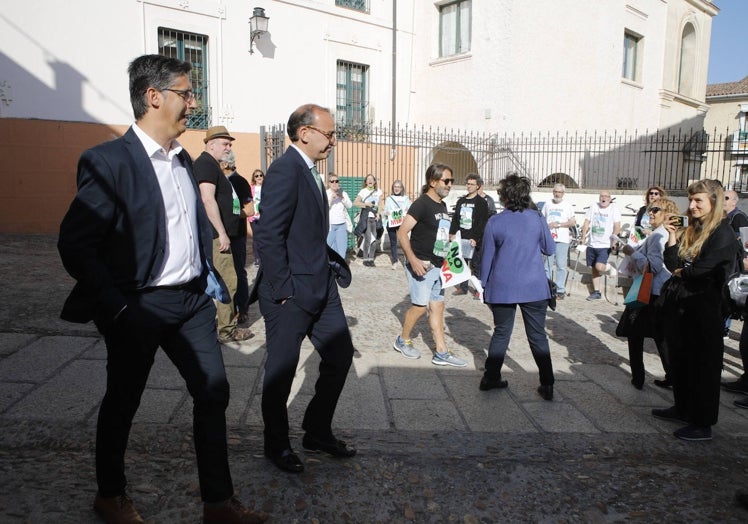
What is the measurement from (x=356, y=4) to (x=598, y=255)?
478 inches

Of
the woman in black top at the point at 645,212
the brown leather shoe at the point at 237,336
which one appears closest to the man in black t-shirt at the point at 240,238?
the brown leather shoe at the point at 237,336

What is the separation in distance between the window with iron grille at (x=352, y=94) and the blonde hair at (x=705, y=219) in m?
13.7

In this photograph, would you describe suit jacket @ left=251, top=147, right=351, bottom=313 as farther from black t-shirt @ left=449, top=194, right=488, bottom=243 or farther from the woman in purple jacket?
black t-shirt @ left=449, top=194, right=488, bottom=243

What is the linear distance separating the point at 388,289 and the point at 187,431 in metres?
5.67

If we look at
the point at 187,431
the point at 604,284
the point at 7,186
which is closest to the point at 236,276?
the point at 187,431

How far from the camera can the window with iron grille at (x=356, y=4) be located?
1686cm

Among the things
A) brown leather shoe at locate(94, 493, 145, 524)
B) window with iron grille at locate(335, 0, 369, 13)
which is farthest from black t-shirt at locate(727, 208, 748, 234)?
window with iron grille at locate(335, 0, 369, 13)

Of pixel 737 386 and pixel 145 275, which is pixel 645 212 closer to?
pixel 737 386

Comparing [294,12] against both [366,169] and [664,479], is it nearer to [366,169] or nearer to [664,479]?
[366,169]

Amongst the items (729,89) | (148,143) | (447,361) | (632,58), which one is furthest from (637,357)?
(729,89)

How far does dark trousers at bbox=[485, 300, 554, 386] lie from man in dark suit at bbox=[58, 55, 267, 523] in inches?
101

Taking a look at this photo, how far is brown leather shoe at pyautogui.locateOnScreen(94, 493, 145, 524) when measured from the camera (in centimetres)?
249

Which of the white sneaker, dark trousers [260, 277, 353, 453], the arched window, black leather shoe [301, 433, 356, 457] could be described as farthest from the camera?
the arched window

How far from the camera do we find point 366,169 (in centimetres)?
1562
